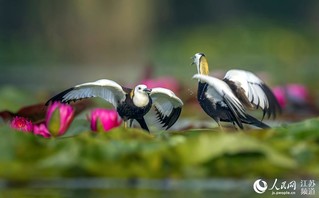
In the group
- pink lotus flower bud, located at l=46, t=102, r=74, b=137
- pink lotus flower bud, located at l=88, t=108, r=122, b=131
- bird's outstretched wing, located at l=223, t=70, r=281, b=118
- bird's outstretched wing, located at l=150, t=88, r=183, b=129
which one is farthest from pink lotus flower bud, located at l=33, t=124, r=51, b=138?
bird's outstretched wing, located at l=223, t=70, r=281, b=118

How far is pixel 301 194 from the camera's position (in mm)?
2943

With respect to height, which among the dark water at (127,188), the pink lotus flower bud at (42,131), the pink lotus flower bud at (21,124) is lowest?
the dark water at (127,188)

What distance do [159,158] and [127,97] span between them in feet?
1.70

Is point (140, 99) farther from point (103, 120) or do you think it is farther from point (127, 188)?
point (127, 188)

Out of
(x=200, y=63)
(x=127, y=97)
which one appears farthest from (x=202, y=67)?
(x=127, y=97)

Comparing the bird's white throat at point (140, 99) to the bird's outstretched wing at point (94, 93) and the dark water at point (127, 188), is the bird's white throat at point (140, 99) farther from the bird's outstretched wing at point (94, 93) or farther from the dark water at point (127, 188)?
the dark water at point (127, 188)

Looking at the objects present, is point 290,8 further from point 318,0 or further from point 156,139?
point 156,139

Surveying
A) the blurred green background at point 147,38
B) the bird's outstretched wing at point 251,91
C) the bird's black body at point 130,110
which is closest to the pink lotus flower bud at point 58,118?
the bird's black body at point 130,110

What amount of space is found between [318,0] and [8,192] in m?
23.0

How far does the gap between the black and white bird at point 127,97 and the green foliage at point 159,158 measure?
381mm

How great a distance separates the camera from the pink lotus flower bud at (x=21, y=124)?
335cm

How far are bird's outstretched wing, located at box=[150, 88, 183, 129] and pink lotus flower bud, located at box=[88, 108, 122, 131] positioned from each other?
147 mm

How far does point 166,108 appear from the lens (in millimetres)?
3492

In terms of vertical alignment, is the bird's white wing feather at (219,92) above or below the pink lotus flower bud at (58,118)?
above
